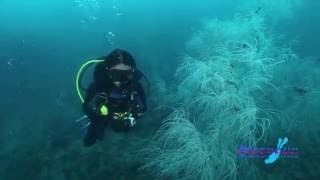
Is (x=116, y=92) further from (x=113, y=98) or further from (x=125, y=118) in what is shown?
(x=125, y=118)

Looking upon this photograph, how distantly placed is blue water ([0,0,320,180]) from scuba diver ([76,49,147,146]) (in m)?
1.19

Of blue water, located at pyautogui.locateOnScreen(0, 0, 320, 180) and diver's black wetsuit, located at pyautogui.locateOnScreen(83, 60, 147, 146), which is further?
blue water, located at pyautogui.locateOnScreen(0, 0, 320, 180)

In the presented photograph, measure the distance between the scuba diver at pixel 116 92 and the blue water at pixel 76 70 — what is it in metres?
1.19

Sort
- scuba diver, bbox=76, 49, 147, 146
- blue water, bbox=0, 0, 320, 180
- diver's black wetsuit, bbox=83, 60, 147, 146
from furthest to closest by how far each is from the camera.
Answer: blue water, bbox=0, 0, 320, 180, diver's black wetsuit, bbox=83, 60, 147, 146, scuba diver, bbox=76, 49, 147, 146

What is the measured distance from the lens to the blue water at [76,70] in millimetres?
5656

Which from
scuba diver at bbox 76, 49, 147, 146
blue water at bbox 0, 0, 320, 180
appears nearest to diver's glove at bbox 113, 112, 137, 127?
scuba diver at bbox 76, 49, 147, 146

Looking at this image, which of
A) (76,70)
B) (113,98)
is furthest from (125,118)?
(76,70)

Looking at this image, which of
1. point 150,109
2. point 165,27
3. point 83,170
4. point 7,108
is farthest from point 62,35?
point 83,170

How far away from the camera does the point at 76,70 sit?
9.70 m

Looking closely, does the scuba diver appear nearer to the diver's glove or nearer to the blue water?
the diver's glove

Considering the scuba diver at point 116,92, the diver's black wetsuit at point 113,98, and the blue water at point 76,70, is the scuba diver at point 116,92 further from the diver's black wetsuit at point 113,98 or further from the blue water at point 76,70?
the blue water at point 76,70

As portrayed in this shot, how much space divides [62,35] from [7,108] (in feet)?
21.1

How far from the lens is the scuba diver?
4387 millimetres

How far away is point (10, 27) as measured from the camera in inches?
602
